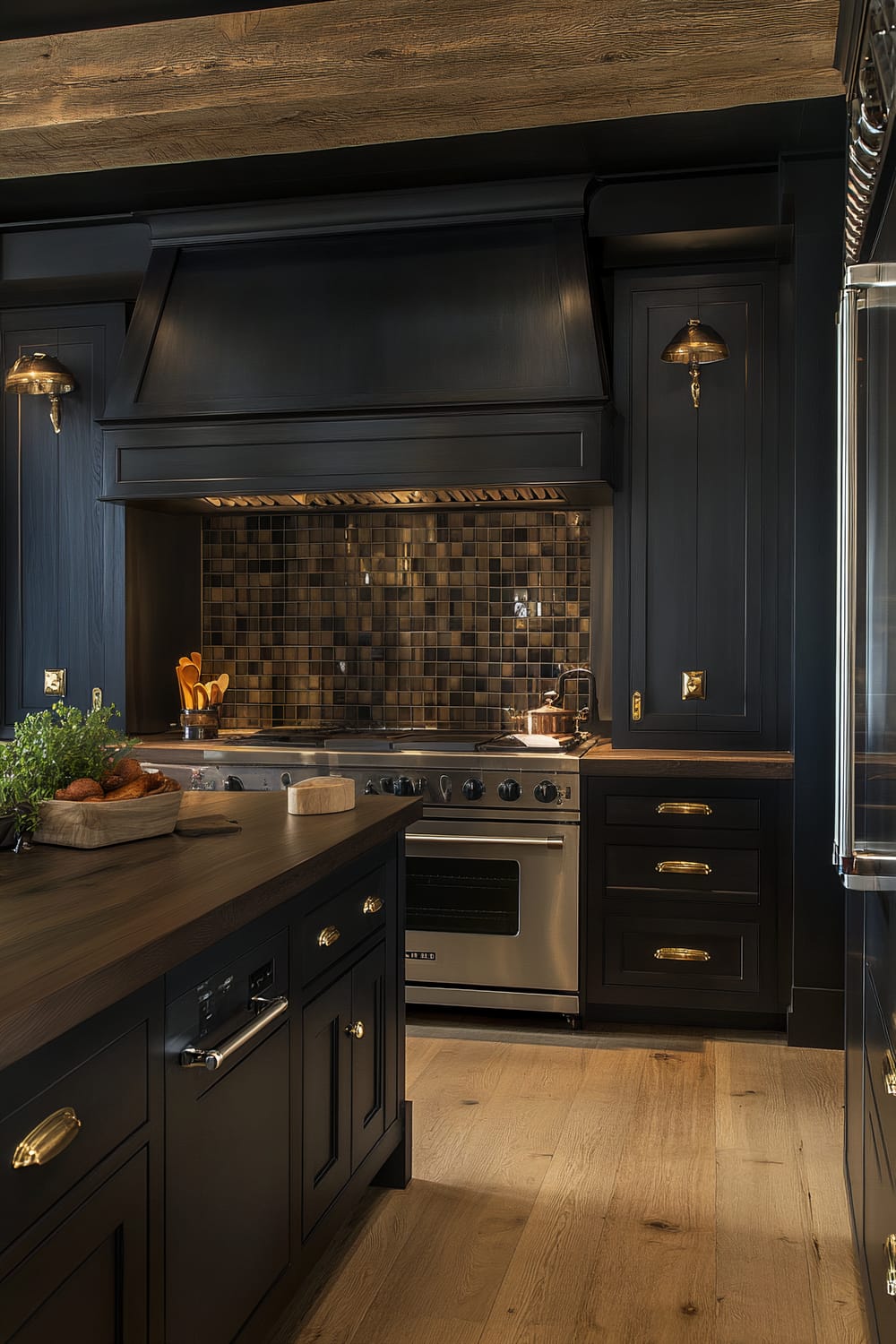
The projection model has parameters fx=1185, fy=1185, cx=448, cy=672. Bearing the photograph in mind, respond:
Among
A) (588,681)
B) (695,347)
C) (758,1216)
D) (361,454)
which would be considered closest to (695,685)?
(588,681)

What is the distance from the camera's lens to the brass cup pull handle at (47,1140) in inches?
52.5

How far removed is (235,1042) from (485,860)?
7.62ft

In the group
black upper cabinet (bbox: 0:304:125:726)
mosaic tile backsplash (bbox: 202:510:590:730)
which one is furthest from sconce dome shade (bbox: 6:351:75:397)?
mosaic tile backsplash (bbox: 202:510:590:730)

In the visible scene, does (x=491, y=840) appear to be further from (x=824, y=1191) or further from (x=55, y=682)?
(x=55, y=682)

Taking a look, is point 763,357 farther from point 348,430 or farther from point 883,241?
point 883,241

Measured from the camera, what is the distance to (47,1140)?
138 centimetres

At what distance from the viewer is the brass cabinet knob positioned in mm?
4043

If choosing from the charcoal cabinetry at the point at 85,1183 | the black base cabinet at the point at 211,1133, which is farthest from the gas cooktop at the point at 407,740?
the charcoal cabinetry at the point at 85,1183

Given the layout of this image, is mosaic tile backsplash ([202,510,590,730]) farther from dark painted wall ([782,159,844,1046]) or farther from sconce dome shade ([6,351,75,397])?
dark painted wall ([782,159,844,1046])

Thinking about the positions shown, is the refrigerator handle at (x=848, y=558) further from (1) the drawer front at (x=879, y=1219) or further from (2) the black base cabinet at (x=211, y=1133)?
(2) the black base cabinet at (x=211, y=1133)

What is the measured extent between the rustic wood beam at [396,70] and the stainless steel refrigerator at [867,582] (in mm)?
1549

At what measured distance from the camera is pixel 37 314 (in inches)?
191

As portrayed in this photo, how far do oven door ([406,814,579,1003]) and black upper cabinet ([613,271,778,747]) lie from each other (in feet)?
1.83

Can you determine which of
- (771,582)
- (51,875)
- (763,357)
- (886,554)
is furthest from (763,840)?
(51,875)
